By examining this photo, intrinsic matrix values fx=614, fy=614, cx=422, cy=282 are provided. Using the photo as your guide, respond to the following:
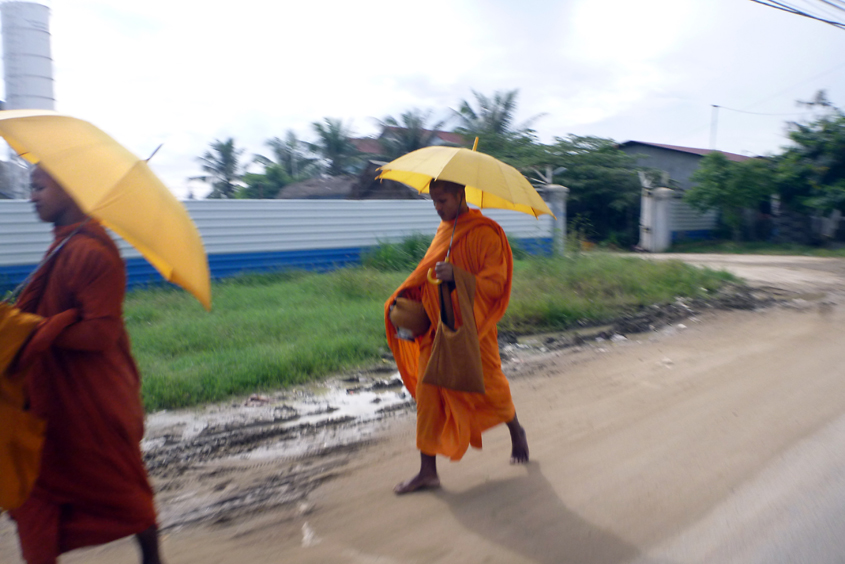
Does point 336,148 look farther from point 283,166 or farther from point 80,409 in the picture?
point 80,409

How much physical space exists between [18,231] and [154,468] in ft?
22.3

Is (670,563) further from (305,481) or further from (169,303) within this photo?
(169,303)

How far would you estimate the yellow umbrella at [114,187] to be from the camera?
2021 millimetres

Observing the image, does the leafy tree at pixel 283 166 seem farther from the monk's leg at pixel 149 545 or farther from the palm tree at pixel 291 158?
the monk's leg at pixel 149 545

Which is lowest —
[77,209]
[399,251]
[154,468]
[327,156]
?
[154,468]

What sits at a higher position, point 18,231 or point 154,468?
point 18,231

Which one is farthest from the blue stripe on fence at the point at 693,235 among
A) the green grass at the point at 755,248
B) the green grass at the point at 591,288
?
the green grass at the point at 591,288

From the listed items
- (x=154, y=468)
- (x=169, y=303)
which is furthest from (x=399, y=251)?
(x=154, y=468)

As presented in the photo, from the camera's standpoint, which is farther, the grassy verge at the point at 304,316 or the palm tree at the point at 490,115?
the palm tree at the point at 490,115

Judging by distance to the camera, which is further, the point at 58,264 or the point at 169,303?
the point at 169,303

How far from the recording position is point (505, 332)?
23.2ft

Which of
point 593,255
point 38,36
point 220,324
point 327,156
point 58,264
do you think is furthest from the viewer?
point 327,156

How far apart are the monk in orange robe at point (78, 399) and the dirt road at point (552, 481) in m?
0.57

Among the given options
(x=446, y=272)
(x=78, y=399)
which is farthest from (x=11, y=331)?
(x=446, y=272)
